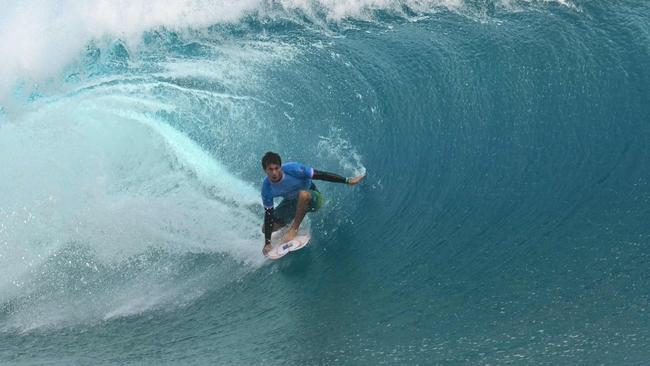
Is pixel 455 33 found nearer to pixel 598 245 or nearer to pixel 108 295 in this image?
pixel 598 245

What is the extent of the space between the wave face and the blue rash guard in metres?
0.80

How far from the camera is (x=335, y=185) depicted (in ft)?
32.6

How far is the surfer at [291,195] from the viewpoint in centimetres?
853

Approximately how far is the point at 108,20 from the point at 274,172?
7573 millimetres

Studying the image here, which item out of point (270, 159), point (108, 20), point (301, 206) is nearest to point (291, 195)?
point (301, 206)

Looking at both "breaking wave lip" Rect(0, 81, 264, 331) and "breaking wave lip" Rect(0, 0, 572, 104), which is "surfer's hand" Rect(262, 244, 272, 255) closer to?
"breaking wave lip" Rect(0, 81, 264, 331)

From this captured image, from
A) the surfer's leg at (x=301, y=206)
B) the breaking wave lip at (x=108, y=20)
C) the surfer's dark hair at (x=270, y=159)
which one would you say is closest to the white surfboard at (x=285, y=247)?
the surfer's leg at (x=301, y=206)

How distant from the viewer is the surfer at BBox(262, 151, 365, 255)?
853 cm

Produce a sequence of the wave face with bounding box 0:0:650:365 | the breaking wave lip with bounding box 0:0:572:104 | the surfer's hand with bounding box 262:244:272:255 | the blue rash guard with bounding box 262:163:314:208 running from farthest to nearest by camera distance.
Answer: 1. the breaking wave lip with bounding box 0:0:572:104
2. the surfer's hand with bounding box 262:244:272:255
3. the blue rash guard with bounding box 262:163:314:208
4. the wave face with bounding box 0:0:650:365

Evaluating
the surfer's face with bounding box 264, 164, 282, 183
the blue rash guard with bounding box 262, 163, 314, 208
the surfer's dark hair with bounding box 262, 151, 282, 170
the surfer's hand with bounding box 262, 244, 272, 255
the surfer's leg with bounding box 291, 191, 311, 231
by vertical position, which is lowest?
the surfer's hand with bounding box 262, 244, 272, 255

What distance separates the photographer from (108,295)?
364 inches

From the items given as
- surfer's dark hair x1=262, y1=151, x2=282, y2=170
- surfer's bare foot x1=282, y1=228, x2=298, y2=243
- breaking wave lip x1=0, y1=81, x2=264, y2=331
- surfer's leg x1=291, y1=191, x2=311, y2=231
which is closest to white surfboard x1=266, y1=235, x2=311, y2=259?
surfer's bare foot x1=282, y1=228, x2=298, y2=243

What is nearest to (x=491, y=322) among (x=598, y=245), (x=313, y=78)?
(x=598, y=245)

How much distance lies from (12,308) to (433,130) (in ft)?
19.0
